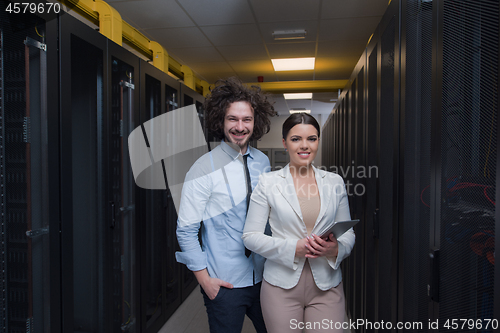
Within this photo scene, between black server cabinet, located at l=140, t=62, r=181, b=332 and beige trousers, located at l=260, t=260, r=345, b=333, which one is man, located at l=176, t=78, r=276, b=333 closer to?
beige trousers, located at l=260, t=260, r=345, b=333

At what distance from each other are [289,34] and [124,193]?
2.24m

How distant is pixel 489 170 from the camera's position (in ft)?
2.03

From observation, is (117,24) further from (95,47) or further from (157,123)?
(157,123)

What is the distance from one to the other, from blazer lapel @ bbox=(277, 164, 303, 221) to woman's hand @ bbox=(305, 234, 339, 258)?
0.10 metres

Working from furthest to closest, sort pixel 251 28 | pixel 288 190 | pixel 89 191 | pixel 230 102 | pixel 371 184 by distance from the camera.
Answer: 1. pixel 251 28
2. pixel 89 191
3. pixel 371 184
4. pixel 230 102
5. pixel 288 190

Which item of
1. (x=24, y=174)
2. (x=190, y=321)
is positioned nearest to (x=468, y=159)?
(x=24, y=174)

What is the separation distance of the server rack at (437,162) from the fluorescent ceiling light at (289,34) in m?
1.90

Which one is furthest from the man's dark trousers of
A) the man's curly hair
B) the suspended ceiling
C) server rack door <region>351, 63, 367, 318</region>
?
the suspended ceiling

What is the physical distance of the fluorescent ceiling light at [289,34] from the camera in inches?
124

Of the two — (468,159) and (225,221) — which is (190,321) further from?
(468,159)

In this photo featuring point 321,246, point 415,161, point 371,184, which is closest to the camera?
point 415,161

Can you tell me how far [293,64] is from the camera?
4293 millimetres

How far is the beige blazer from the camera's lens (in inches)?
47.8

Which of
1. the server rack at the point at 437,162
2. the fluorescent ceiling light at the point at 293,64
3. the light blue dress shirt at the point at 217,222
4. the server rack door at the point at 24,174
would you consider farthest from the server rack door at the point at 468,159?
the fluorescent ceiling light at the point at 293,64
